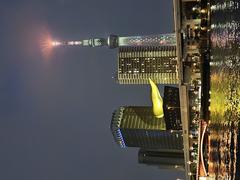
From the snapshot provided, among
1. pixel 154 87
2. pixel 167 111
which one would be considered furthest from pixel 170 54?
pixel 167 111

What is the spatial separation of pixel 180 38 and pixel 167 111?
28836 mm

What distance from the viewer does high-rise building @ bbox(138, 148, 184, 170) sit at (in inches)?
4663

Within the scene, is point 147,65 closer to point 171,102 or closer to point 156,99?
point 156,99

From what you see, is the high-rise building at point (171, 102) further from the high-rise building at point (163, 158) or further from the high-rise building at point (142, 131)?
the high-rise building at point (163, 158)

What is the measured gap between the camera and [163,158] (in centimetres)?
12038

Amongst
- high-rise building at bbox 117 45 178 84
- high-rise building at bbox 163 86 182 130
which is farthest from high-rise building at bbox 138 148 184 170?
high-rise building at bbox 163 86 182 130

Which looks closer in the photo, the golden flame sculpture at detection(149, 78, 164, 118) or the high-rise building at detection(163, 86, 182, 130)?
the high-rise building at detection(163, 86, 182, 130)

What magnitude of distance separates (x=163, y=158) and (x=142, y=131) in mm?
10586

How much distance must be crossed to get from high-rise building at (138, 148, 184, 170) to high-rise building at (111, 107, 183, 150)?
11.0ft

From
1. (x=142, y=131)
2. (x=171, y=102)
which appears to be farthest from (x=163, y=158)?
(x=171, y=102)

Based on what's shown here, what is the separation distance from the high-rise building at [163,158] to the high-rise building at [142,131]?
334cm

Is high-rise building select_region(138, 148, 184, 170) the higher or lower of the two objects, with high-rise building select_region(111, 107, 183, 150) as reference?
lower

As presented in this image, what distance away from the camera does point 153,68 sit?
135875 mm

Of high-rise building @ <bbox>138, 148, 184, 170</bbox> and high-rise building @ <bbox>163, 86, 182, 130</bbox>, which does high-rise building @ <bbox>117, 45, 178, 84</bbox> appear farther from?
high-rise building @ <bbox>163, 86, 182, 130</bbox>
